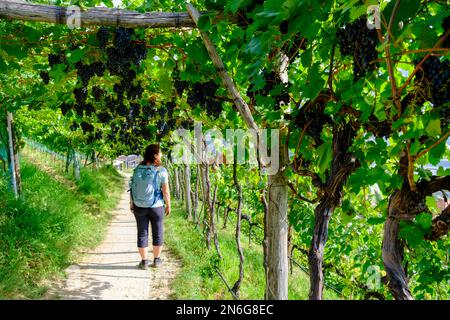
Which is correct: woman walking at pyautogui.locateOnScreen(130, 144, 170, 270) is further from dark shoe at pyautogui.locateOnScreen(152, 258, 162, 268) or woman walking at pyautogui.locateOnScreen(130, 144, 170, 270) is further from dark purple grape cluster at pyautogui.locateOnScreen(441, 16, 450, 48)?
dark purple grape cluster at pyautogui.locateOnScreen(441, 16, 450, 48)

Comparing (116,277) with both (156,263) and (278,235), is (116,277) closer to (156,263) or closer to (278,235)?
(156,263)

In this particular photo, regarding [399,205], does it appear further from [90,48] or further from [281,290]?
[90,48]

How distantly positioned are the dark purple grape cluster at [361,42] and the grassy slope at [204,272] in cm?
334

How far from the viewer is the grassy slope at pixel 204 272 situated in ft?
14.8

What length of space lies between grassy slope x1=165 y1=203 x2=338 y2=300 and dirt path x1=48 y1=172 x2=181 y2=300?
170 mm

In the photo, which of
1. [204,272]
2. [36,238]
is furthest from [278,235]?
[36,238]

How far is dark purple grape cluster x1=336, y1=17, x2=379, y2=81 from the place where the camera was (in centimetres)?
136

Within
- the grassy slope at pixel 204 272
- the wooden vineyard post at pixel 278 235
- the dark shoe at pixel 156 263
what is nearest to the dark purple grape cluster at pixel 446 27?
the wooden vineyard post at pixel 278 235

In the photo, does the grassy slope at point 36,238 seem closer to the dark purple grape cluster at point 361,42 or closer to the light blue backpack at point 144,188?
the light blue backpack at point 144,188

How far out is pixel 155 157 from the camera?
4.74 meters

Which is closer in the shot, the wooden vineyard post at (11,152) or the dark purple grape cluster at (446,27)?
A: the dark purple grape cluster at (446,27)

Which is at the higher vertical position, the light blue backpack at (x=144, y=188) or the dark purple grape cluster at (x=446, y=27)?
the dark purple grape cluster at (x=446, y=27)

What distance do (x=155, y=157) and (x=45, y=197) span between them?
3549 mm
